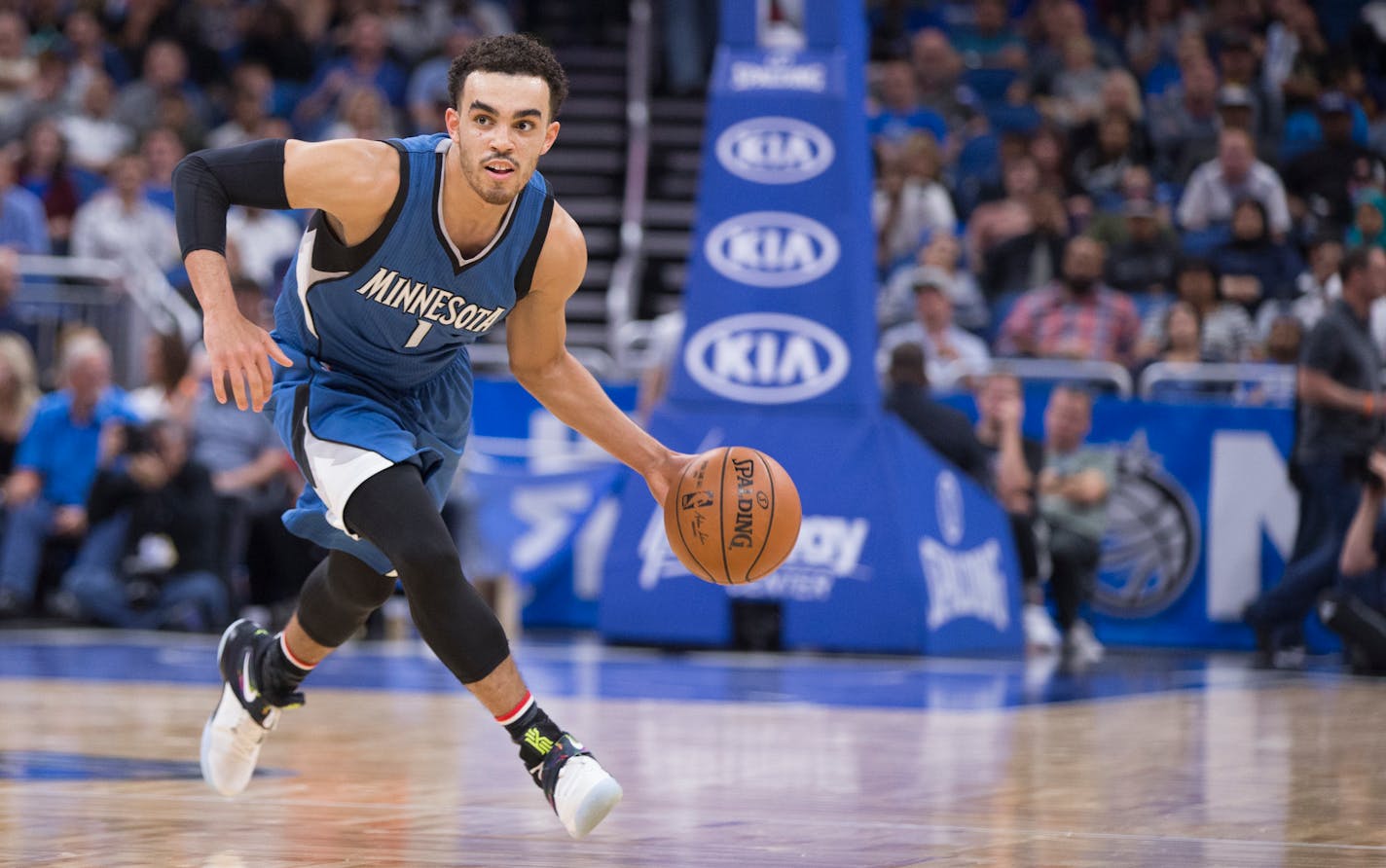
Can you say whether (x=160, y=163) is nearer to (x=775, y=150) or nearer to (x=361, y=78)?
(x=361, y=78)

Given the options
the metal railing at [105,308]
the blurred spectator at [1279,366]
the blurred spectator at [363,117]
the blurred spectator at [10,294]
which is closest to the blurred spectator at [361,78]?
the blurred spectator at [363,117]

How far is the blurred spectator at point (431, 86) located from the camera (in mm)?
15383

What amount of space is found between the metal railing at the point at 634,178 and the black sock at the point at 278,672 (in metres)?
8.29

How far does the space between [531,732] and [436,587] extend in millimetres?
391

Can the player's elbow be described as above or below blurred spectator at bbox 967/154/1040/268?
below

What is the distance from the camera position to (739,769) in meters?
6.09

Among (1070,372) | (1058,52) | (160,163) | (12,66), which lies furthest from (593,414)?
(12,66)

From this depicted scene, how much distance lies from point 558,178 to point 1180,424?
23.1ft

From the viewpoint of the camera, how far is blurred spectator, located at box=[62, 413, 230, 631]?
11.5 m

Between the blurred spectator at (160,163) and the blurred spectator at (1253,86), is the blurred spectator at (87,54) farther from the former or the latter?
the blurred spectator at (1253,86)

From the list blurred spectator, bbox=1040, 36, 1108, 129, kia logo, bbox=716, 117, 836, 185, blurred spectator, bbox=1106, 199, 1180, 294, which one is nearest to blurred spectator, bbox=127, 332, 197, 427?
kia logo, bbox=716, 117, 836, 185

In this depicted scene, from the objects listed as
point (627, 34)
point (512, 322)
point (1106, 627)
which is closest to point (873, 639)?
point (1106, 627)

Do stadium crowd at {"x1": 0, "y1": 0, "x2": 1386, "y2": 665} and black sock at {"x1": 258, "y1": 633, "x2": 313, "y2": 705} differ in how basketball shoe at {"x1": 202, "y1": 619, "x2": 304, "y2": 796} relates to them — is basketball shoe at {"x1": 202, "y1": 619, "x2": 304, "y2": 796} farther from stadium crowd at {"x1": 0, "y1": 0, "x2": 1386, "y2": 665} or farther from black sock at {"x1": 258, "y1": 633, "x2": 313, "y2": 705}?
stadium crowd at {"x1": 0, "y1": 0, "x2": 1386, "y2": 665}

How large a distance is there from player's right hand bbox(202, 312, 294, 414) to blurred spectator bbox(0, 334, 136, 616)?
25.5ft
